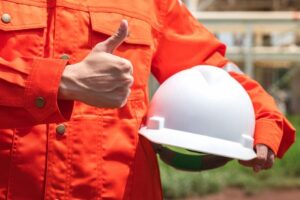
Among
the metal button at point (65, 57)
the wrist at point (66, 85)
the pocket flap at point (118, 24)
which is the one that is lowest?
the wrist at point (66, 85)

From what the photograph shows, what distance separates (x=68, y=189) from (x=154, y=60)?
55cm

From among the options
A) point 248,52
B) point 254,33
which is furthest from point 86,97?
point 254,33

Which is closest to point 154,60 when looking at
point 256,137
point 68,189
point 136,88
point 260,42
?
point 136,88

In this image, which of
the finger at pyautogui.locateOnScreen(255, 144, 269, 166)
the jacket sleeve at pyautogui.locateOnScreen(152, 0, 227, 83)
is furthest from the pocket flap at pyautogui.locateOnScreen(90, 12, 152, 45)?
the finger at pyautogui.locateOnScreen(255, 144, 269, 166)

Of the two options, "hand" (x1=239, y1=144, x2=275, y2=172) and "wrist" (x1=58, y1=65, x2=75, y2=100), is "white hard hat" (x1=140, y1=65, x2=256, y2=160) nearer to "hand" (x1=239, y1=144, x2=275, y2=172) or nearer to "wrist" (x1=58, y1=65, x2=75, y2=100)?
"hand" (x1=239, y1=144, x2=275, y2=172)

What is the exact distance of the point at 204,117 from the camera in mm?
2172

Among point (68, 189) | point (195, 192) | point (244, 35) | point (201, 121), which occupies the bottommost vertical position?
point (195, 192)

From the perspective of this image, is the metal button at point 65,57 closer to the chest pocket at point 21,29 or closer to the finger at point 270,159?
the chest pocket at point 21,29

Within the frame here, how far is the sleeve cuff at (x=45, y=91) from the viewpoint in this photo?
1.86 m

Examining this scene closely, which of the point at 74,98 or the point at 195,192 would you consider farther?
the point at 195,192

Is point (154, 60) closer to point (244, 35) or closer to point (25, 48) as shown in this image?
point (25, 48)

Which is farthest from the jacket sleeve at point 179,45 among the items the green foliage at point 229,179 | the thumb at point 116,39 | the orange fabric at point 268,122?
the green foliage at point 229,179

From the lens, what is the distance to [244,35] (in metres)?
10.5

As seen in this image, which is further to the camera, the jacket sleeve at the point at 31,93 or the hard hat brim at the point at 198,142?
the hard hat brim at the point at 198,142
